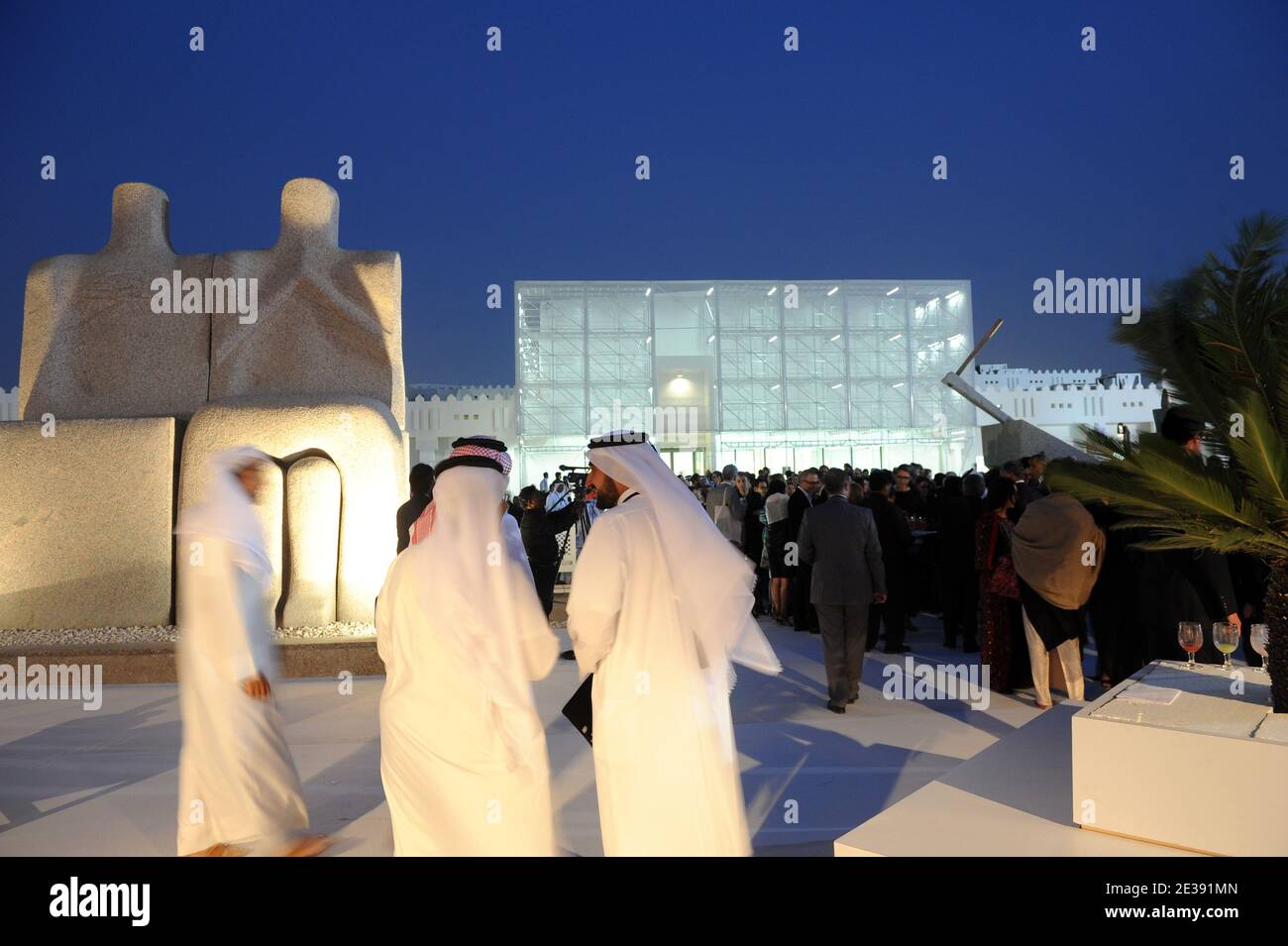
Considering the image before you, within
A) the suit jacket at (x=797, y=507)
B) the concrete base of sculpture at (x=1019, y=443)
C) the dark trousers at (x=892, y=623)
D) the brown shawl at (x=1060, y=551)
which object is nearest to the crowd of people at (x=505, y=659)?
the brown shawl at (x=1060, y=551)

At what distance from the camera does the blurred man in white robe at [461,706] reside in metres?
3.17

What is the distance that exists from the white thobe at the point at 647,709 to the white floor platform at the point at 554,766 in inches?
28.3

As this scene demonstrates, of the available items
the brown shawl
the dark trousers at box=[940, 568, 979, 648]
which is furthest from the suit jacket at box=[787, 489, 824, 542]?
the brown shawl

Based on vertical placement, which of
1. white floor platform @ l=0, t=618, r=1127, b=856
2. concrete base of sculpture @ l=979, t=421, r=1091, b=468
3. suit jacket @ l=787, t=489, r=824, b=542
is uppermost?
concrete base of sculpture @ l=979, t=421, r=1091, b=468

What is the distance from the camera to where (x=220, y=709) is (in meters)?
3.93

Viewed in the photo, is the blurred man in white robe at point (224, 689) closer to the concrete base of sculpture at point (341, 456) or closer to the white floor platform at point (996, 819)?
A: the white floor platform at point (996, 819)

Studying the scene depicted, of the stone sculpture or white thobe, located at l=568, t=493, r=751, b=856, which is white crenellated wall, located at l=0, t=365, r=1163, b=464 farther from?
white thobe, located at l=568, t=493, r=751, b=856

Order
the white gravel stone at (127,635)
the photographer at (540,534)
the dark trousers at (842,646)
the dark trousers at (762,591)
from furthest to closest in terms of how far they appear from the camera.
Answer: the dark trousers at (762,591) → the photographer at (540,534) → the white gravel stone at (127,635) → the dark trousers at (842,646)

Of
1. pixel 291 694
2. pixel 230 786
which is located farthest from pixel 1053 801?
pixel 291 694

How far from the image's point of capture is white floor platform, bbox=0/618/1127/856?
14.3 feet

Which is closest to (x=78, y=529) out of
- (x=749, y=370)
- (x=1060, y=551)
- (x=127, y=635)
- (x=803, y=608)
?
(x=127, y=635)

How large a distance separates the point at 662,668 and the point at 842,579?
3768 mm

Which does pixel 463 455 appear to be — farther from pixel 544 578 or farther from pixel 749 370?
pixel 749 370
